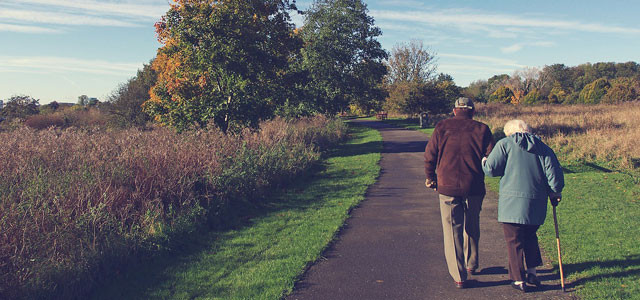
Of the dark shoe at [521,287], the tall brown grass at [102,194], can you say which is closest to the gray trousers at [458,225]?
the dark shoe at [521,287]

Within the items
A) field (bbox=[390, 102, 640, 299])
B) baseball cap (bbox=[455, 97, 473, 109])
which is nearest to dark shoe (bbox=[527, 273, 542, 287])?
field (bbox=[390, 102, 640, 299])

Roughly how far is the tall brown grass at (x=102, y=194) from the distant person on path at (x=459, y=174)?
3.99 meters

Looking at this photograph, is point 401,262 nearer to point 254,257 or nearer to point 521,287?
point 521,287

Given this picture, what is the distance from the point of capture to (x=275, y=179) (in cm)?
1112

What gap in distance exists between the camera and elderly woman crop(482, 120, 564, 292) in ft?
14.5

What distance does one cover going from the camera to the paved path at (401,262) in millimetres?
4637

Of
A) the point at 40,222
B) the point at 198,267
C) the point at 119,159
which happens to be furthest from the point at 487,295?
the point at 119,159

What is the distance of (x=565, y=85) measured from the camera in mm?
75250

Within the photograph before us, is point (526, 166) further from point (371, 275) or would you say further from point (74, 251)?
point (74, 251)

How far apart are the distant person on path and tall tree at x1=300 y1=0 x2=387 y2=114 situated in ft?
81.4

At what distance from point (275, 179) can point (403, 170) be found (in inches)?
182

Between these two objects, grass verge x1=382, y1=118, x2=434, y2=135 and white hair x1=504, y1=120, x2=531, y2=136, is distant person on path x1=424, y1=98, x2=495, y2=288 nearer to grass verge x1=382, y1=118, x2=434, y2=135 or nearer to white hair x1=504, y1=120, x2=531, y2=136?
white hair x1=504, y1=120, x2=531, y2=136

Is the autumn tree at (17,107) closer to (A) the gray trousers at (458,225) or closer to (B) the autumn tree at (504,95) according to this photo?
(A) the gray trousers at (458,225)

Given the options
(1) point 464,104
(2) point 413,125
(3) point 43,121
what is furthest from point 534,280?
(2) point 413,125
